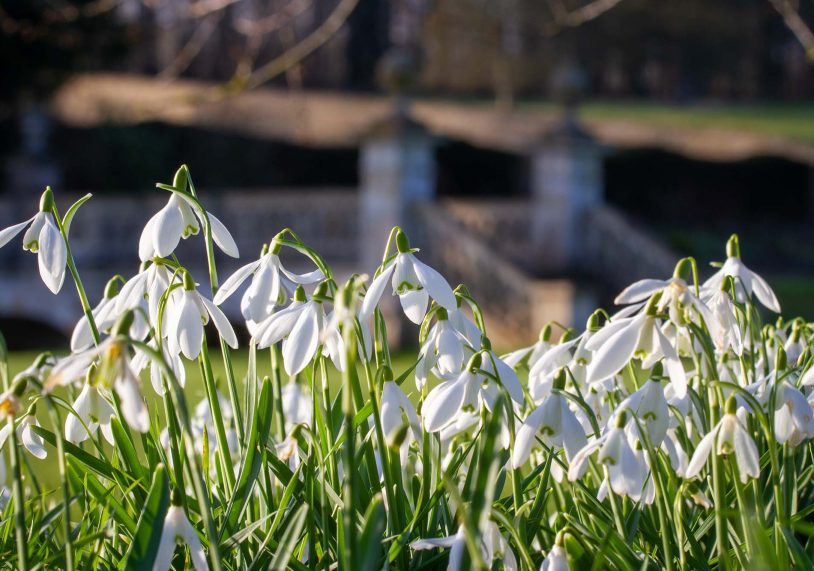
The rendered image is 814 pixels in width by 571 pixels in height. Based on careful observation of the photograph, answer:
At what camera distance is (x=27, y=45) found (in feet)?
35.1

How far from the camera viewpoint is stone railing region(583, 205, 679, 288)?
10477mm

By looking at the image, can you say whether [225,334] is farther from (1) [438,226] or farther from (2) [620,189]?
(2) [620,189]

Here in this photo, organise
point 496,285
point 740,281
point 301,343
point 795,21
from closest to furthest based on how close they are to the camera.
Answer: point 301,343
point 740,281
point 795,21
point 496,285

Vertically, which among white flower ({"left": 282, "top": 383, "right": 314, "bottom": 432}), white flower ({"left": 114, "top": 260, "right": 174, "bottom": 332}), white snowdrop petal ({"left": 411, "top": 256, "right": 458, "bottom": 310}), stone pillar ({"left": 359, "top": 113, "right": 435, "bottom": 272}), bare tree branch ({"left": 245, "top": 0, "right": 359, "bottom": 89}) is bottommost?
stone pillar ({"left": 359, "top": 113, "right": 435, "bottom": 272})

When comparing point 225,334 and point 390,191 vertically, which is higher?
point 225,334

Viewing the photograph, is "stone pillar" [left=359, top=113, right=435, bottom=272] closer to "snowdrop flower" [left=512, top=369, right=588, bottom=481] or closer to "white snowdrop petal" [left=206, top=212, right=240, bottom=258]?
"white snowdrop petal" [left=206, top=212, right=240, bottom=258]

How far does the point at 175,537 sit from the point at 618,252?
976 centimetres

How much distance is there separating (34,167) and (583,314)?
673 cm

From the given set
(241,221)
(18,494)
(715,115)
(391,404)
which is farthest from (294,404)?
(715,115)

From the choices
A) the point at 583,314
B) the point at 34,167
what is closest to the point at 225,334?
the point at 583,314

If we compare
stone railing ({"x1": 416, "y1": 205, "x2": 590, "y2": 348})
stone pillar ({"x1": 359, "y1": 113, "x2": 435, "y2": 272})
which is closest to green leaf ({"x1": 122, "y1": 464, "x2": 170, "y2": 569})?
stone railing ({"x1": 416, "y1": 205, "x2": 590, "y2": 348})

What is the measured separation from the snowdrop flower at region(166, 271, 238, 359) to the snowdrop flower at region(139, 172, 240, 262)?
0.07 m

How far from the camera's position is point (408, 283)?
1499 mm

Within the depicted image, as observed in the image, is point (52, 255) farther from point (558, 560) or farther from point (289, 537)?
point (558, 560)
